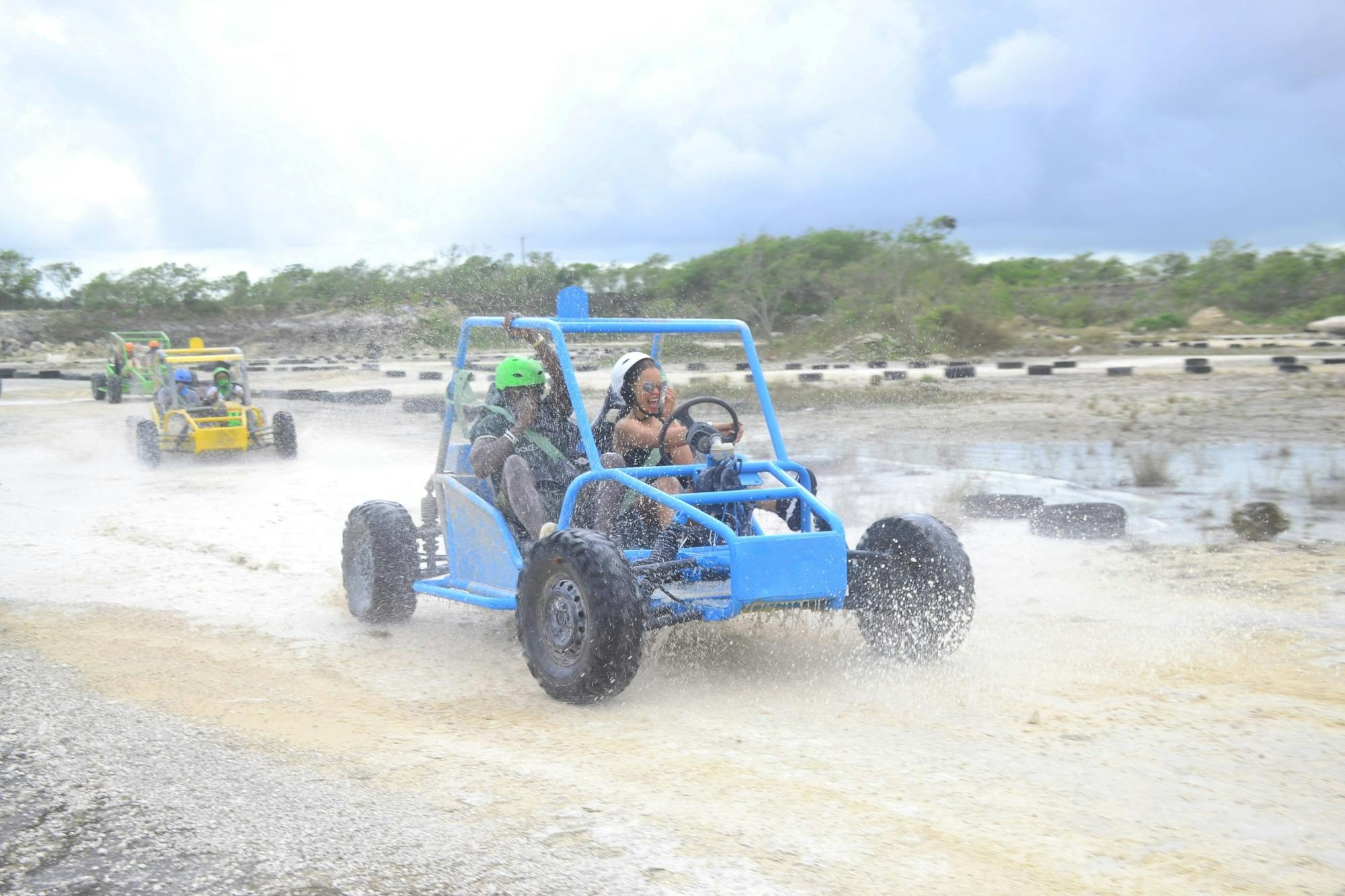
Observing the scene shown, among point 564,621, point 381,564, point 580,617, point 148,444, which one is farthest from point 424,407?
point 580,617

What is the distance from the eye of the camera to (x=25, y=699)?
5.70m

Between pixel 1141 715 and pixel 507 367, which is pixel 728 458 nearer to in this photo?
pixel 507 367

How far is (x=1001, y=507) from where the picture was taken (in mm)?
10461

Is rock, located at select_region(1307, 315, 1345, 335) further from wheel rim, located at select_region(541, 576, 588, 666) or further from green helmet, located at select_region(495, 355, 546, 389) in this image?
wheel rim, located at select_region(541, 576, 588, 666)

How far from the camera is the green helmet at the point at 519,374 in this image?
6609mm

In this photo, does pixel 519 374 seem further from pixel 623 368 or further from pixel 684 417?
pixel 684 417

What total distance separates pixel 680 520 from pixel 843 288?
110 feet

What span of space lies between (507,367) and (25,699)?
2.60m

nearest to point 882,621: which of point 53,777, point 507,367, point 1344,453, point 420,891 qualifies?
point 507,367

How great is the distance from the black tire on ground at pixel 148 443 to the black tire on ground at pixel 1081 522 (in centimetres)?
1049

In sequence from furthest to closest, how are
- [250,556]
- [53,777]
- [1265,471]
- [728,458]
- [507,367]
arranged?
[1265,471] → [250,556] → [507,367] → [728,458] → [53,777]

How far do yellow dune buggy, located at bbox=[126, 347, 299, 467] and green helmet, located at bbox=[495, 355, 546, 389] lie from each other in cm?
992

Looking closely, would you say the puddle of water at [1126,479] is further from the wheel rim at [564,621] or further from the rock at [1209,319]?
the rock at [1209,319]

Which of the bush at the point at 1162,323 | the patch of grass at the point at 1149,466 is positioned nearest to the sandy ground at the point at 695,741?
the patch of grass at the point at 1149,466
